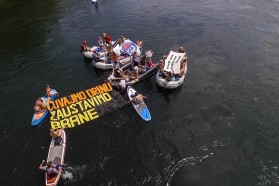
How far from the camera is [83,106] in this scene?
27438 mm

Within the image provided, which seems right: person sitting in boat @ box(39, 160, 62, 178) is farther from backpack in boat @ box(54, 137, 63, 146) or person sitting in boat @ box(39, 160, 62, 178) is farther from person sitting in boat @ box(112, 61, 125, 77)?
person sitting in boat @ box(112, 61, 125, 77)

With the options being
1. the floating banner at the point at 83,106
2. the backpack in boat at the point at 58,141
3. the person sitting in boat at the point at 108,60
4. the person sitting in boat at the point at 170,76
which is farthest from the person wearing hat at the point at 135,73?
the backpack in boat at the point at 58,141

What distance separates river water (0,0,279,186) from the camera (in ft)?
70.3

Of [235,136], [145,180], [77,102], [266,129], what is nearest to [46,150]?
[77,102]

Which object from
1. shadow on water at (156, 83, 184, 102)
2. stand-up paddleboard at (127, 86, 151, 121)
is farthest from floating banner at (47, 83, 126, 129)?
shadow on water at (156, 83, 184, 102)

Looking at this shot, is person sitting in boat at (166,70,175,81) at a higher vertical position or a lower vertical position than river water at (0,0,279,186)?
higher

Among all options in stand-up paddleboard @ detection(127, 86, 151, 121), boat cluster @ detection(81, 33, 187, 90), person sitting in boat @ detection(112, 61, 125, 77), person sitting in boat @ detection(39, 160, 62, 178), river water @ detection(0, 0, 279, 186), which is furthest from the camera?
person sitting in boat @ detection(112, 61, 125, 77)

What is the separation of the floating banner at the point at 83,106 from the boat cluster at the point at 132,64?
1.87 m

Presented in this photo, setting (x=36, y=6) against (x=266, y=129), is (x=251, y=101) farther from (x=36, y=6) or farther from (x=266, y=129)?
(x=36, y=6)

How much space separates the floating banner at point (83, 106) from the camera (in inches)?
1016

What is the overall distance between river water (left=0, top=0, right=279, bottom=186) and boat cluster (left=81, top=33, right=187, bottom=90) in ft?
4.06

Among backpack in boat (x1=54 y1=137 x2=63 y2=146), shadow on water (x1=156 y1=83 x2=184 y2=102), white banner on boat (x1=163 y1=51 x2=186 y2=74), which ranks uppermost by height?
white banner on boat (x1=163 y1=51 x2=186 y2=74)

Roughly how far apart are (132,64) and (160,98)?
669cm

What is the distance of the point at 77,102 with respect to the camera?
28000 millimetres
